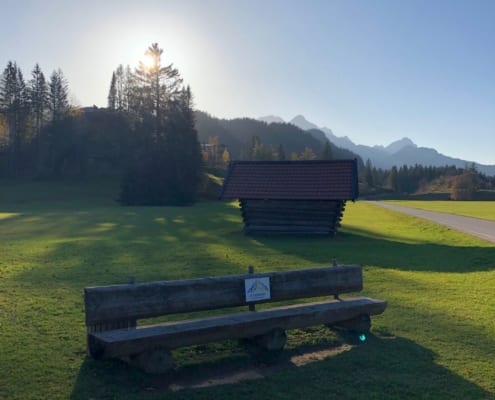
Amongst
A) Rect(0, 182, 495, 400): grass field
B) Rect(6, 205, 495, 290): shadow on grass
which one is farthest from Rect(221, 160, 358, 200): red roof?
Rect(0, 182, 495, 400): grass field

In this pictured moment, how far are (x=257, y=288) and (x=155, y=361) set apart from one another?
1.92 metres

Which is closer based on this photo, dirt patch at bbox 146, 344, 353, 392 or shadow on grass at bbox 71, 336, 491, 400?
shadow on grass at bbox 71, 336, 491, 400

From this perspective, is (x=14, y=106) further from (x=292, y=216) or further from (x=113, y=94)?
(x=292, y=216)

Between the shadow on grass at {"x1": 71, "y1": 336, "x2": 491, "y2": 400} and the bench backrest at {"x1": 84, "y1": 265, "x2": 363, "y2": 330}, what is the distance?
2.19 feet

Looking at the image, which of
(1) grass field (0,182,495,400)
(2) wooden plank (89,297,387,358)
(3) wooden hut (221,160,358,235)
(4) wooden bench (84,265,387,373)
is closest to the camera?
(1) grass field (0,182,495,400)

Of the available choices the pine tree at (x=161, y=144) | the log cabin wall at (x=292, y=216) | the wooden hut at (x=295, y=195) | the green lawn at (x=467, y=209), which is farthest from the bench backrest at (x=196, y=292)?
the pine tree at (x=161, y=144)

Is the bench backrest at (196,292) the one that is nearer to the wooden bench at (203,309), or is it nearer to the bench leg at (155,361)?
the wooden bench at (203,309)

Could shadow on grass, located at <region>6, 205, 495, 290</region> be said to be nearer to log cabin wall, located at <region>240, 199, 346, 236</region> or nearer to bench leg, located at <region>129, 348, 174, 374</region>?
log cabin wall, located at <region>240, 199, 346, 236</region>

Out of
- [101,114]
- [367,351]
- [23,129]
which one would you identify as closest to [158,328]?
[367,351]

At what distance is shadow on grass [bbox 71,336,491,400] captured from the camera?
5.64 meters

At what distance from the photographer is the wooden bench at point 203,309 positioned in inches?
244

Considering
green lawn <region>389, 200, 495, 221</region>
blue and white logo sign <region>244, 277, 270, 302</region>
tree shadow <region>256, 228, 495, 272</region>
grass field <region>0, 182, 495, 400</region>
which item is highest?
blue and white logo sign <region>244, 277, 270, 302</region>

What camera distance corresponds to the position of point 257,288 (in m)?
7.52

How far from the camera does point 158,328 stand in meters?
6.54
